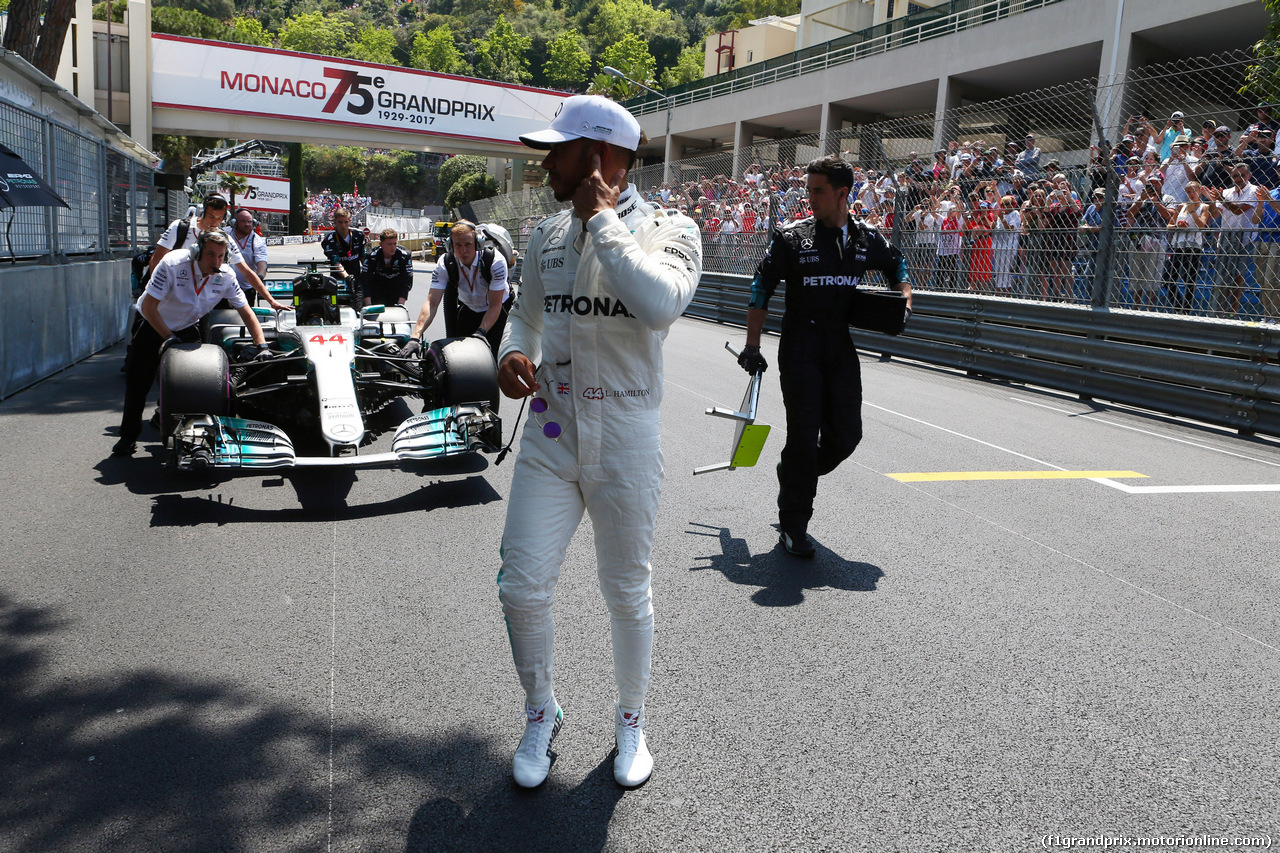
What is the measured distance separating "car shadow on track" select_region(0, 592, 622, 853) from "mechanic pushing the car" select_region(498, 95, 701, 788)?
193 millimetres

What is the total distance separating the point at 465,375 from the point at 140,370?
2.29 m

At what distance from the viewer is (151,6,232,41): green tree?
61.2 metres

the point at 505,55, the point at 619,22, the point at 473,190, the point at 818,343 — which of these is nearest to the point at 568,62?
the point at 505,55

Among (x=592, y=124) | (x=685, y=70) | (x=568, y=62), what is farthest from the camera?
(x=568, y=62)

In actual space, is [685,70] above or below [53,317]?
above

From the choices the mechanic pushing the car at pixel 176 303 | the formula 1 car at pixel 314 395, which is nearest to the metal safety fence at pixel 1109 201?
the formula 1 car at pixel 314 395

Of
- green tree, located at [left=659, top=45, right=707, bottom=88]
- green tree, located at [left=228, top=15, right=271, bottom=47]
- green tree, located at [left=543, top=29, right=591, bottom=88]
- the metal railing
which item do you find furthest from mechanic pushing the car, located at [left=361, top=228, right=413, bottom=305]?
green tree, located at [left=228, top=15, right=271, bottom=47]

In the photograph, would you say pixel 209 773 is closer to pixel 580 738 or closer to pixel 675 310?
pixel 580 738

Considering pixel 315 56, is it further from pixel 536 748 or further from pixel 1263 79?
pixel 536 748

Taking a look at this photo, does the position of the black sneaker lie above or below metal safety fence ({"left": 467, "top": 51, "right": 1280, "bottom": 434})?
below

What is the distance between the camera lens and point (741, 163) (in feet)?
77.0

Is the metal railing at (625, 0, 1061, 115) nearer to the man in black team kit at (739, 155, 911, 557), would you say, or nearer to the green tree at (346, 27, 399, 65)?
the man in black team kit at (739, 155, 911, 557)

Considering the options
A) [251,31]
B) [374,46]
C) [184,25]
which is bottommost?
[184,25]

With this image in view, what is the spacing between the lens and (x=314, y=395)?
6.54 meters
